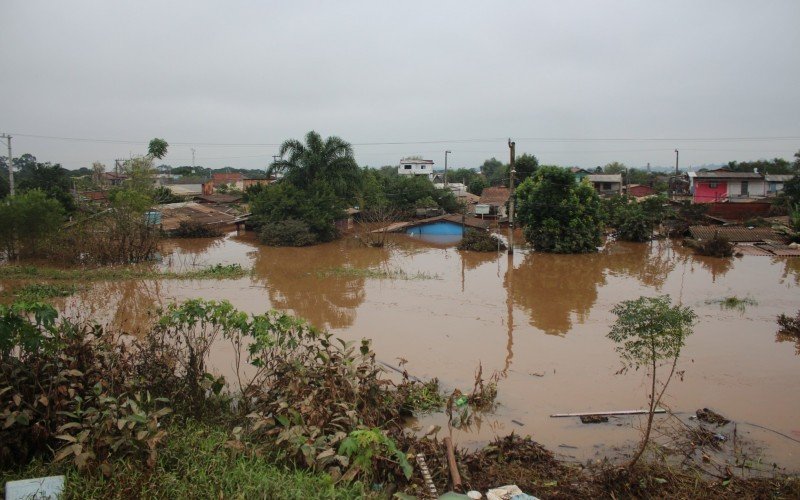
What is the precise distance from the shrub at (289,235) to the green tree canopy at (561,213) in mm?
9921

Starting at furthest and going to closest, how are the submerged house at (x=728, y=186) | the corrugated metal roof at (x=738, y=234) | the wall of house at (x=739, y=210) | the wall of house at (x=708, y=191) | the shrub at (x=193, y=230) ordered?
the wall of house at (x=708, y=191) → the submerged house at (x=728, y=186) → the wall of house at (x=739, y=210) → the shrub at (x=193, y=230) → the corrugated metal roof at (x=738, y=234)

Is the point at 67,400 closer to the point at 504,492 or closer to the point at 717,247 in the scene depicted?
the point at 504,492

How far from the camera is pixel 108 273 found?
1744 centimetres

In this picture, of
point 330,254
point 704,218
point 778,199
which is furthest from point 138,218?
point 778,199

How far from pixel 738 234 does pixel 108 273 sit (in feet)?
85.0

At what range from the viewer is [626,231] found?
88.1 ft

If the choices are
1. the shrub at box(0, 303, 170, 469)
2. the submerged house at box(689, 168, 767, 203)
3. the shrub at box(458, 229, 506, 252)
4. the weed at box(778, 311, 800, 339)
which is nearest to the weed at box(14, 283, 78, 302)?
the shrub at box(0, 303, 170, 469)

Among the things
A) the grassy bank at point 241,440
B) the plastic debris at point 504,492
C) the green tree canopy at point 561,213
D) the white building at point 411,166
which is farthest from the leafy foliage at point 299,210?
the white building at point 411,166

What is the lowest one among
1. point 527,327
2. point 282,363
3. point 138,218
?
point 527,327

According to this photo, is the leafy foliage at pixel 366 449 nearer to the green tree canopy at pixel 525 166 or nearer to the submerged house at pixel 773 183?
the green tree canopy at pixel 525 166

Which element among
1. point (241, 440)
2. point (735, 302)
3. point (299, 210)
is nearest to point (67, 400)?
point (241, 440)

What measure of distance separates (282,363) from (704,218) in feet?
96.7

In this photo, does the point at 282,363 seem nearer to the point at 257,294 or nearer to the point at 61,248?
A: the point at 257,294

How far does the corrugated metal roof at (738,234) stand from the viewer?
24.4 m
